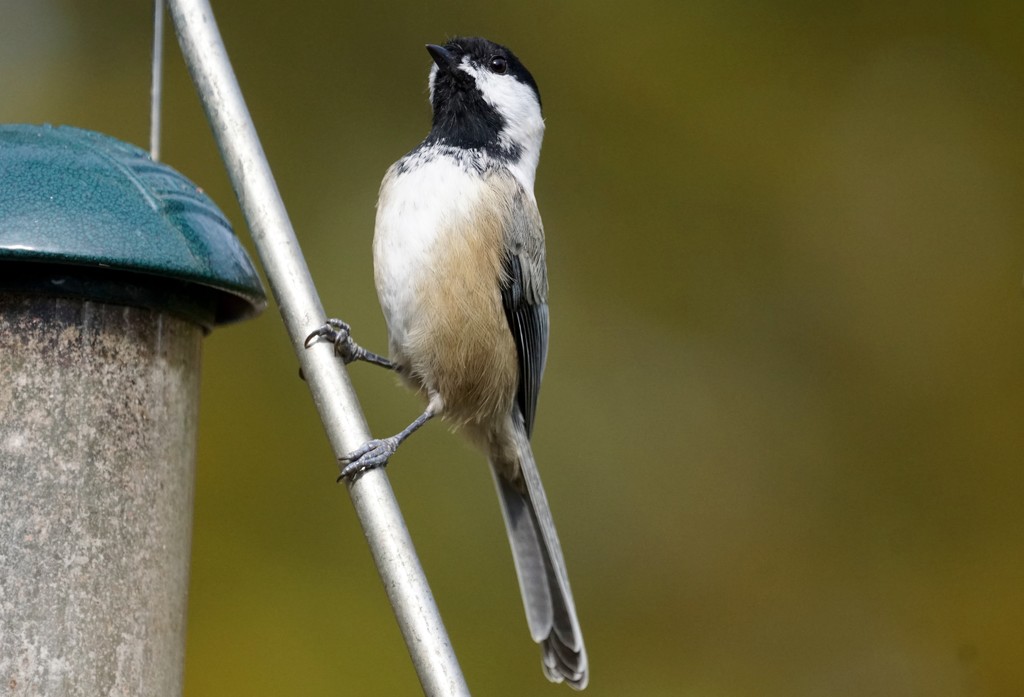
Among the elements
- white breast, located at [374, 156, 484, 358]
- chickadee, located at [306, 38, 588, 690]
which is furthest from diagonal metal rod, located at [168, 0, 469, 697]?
white breast, located at [374, 156, 484, 358]

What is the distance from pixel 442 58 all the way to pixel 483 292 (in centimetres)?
53

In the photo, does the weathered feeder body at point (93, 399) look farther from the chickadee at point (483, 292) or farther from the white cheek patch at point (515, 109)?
the white cheek patch at point (515, 109)

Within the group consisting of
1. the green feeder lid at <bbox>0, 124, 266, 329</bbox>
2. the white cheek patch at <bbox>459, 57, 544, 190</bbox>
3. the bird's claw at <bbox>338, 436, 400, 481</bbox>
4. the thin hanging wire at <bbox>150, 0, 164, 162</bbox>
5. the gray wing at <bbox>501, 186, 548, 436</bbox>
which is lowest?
the bird's claw at <bbox>338, 436, 400, 481</bbox>

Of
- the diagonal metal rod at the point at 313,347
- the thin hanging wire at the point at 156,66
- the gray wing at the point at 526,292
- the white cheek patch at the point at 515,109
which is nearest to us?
the diagonal metal rod at the point at 313,347

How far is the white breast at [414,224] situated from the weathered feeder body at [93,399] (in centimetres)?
51

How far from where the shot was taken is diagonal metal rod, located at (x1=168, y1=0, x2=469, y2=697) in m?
1.23

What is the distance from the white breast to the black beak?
292mm

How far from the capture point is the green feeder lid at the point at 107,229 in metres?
1.37

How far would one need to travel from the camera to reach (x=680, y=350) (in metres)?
3.54

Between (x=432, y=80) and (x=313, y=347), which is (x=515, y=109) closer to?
(x=432, y=80)

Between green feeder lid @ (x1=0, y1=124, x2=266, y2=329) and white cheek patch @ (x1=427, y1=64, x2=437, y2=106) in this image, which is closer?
green feeder lid @ (x1=0, y1=124, x2=266, y2=329)

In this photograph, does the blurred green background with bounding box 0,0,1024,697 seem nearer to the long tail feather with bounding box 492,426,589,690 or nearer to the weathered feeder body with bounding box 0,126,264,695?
the long tail feather with bounding box 492,426,589,690

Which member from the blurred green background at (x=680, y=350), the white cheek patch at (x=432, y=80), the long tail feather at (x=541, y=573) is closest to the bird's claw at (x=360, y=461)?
the long tail feather at (x=541, y=573)

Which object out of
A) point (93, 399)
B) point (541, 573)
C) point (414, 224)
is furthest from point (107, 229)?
point (541, 573)
